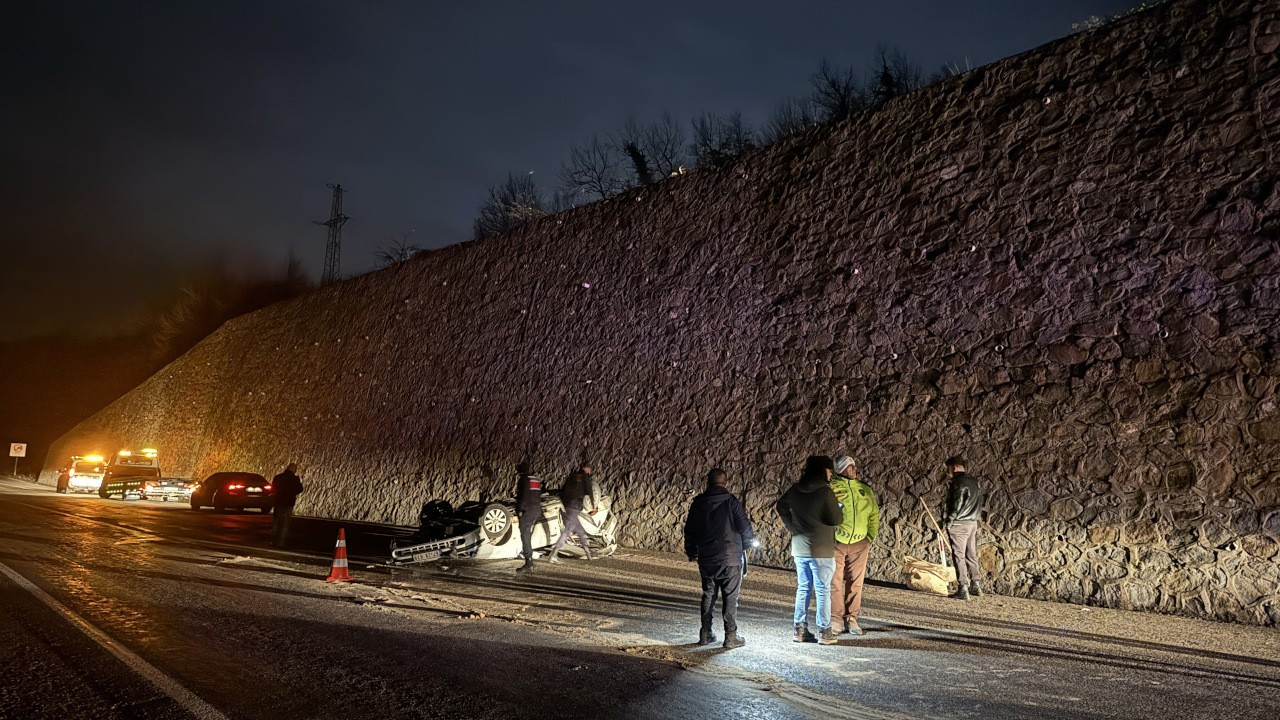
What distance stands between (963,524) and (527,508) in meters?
6.31

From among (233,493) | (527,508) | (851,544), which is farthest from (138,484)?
(851,544)

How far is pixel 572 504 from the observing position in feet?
45.6

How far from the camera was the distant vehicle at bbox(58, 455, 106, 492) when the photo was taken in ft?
115

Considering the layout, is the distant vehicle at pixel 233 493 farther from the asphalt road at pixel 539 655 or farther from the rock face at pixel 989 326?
the asphalt road at pixel 539 655

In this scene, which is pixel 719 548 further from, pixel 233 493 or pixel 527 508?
pixel 233 493

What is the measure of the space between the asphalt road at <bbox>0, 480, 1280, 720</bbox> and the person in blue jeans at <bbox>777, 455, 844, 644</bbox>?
12.0 inches

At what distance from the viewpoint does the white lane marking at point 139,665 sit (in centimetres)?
498

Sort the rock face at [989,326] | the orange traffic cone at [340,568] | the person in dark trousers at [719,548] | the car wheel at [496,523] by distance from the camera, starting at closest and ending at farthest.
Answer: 1. the person in dark trousers at [719,548]
2. the rock face at [989,326]
3. the orange traffic cone at [340,568]
4. the car wheel at [496,523]

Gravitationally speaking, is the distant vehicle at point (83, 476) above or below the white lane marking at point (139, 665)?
above

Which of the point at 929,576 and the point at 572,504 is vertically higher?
the point at 572,504

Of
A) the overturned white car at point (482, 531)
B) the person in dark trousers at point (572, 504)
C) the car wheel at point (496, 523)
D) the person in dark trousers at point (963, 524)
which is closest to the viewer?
the person in dark trousers at point (963, 524)

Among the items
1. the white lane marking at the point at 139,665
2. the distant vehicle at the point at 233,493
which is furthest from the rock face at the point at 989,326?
the white lane marking at the point at 139,665

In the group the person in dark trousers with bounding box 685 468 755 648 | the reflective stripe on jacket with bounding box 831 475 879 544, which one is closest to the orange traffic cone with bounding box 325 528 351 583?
the person in dark trousers with bounding box 685 468 755 648

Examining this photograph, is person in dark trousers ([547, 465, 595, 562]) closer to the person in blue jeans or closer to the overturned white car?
the overturned white car
